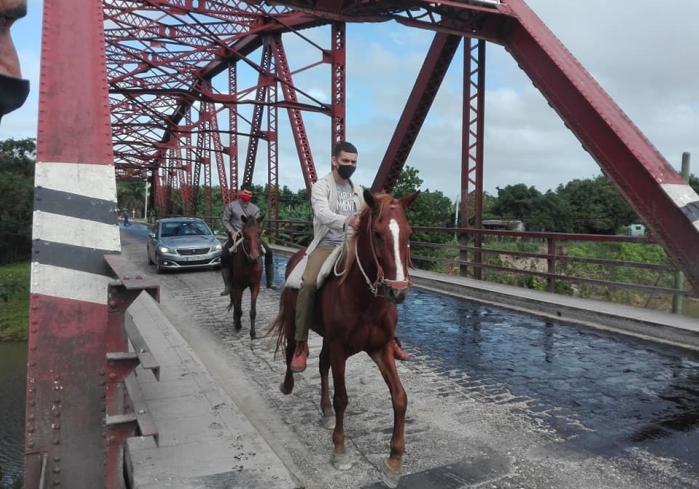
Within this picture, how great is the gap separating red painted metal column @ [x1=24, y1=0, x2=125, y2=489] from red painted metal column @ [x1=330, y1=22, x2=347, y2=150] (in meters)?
14.3

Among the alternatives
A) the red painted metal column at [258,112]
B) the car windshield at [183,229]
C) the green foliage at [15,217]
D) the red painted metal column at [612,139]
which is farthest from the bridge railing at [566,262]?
the green foliage at [15,217]

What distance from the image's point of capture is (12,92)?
1.68 m

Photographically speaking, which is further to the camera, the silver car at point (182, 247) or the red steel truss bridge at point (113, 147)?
the silver car at point (182, 247)

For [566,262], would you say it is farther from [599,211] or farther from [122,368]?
[599,211]

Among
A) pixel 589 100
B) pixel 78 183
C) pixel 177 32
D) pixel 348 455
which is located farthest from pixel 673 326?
pixel 177 32

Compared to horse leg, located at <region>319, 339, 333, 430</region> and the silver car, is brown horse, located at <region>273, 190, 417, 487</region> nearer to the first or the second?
horse leg, located at <region>319, 339, 333, 430</region>

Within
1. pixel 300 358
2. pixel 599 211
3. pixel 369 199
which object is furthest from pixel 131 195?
pixel 369 199

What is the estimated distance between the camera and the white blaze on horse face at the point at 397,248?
3338 millimetres

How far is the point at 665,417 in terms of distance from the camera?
16.0 feet

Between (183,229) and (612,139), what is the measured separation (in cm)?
1226

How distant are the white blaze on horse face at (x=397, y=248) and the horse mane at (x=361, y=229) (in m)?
0.12

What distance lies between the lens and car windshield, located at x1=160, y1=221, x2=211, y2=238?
55.3 feet

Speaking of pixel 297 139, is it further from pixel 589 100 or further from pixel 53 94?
pixel 53 94

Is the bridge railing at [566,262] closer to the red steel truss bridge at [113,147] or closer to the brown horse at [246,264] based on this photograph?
the red steel truss bridge at [113,147]
